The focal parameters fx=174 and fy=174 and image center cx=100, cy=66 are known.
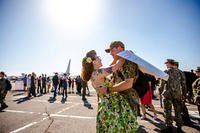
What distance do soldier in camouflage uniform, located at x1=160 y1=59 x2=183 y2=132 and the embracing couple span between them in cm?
335

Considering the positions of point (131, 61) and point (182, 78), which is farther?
point (182, 78)

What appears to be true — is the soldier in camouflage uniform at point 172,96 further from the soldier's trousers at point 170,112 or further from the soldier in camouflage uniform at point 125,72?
the soldier in camouflage uniform at point 125,72

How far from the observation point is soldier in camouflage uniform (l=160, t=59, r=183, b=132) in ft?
17.6

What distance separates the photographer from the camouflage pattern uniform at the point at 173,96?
5383 mm

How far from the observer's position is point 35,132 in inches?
215

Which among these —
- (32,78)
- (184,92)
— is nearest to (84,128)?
(184,92)

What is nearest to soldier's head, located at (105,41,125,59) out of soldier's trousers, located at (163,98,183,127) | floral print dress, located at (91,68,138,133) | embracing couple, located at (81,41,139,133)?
embracing couple, located at (81,41,139,133)

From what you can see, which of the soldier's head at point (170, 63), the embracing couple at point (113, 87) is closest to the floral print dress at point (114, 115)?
the embracing couple at point (113, 87)

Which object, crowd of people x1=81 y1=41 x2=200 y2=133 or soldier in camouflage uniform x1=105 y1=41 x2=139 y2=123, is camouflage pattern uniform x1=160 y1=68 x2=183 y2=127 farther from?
crowd of people x1=81 y1=41 x2=200 y2=133

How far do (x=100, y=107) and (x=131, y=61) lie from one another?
0.80 meters

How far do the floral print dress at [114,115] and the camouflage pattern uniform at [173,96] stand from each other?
343 cm

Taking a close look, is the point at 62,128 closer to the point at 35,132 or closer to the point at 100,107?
the point at 35,132

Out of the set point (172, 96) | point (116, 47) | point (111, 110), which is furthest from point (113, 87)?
point (172, 96)

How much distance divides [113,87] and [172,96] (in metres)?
3.89
